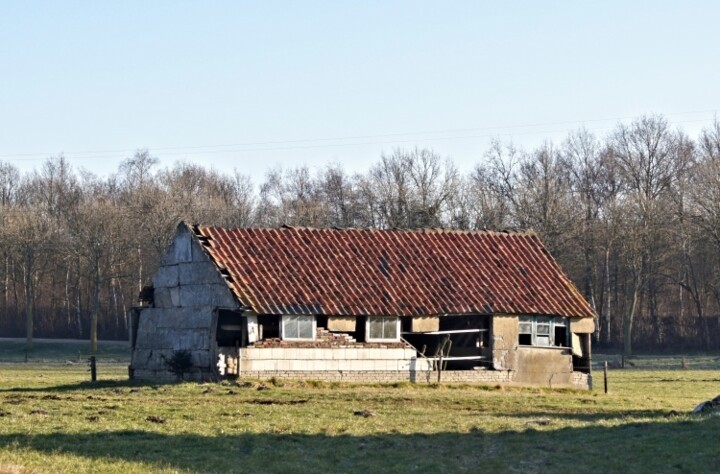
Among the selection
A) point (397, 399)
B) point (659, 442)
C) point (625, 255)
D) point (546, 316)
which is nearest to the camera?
point (659, 442)

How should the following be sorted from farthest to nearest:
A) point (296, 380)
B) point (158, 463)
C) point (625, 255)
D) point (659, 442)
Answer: point (625, 255), point (296, 380), point (659, 442), point (158, 463)

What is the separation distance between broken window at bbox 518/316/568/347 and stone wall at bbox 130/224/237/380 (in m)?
11.0

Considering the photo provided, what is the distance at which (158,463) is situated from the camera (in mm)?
20734

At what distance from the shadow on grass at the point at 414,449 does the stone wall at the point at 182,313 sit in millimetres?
14978

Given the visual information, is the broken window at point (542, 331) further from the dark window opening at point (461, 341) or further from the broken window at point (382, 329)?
the broken window at point (382, 329)

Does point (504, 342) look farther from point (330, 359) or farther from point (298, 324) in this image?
point (298, 324)

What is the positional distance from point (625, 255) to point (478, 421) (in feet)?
186

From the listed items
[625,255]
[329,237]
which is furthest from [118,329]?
[329,237]

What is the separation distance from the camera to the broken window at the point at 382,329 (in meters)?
40.9

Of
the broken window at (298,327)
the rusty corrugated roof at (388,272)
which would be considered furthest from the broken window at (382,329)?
the broken window at (298,327)

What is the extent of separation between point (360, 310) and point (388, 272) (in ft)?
10.8

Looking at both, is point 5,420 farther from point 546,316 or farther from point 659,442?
point 546,316

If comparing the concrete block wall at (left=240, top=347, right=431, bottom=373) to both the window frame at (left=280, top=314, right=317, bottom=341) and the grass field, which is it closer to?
the window frame at (left=280, top=314, right=317, bottom=341)

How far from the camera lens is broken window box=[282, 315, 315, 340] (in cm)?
3931
